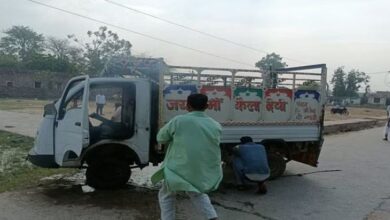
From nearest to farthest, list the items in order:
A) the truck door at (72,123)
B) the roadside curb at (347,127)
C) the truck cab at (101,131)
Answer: the truck door at (72,123)
the truck cab at (101,131)
the roadside curb at (347,127)

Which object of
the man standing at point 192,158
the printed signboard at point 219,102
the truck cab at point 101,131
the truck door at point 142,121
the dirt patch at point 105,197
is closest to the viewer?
the man standing at point 192,158

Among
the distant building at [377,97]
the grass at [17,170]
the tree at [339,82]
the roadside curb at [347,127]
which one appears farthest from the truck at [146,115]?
the distant building at [377,97]

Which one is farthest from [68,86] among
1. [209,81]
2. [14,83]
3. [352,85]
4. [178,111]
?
[352,85]

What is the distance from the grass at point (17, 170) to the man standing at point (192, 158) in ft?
12.5

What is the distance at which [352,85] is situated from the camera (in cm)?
10025

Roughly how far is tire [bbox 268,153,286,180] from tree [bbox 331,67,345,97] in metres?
95.7

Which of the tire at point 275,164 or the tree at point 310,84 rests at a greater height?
the tree at point 310,84

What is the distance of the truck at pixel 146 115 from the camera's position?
22.0 feet

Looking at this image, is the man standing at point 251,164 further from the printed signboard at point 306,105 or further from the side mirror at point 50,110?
the side mirror at point 50,110

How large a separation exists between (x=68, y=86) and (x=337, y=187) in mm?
5089

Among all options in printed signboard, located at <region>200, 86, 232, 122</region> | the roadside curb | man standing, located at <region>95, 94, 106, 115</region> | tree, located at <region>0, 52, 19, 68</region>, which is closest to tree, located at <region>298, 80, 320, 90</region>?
printed signboard, located at <region>200, 86, 232, 122</region>

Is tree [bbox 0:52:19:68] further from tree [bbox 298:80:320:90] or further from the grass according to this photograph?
tree [bbox 298:80:320:90]

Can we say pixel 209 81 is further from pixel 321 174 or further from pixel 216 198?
pixel 321 174

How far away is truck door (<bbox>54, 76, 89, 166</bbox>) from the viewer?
6387 millimetres
